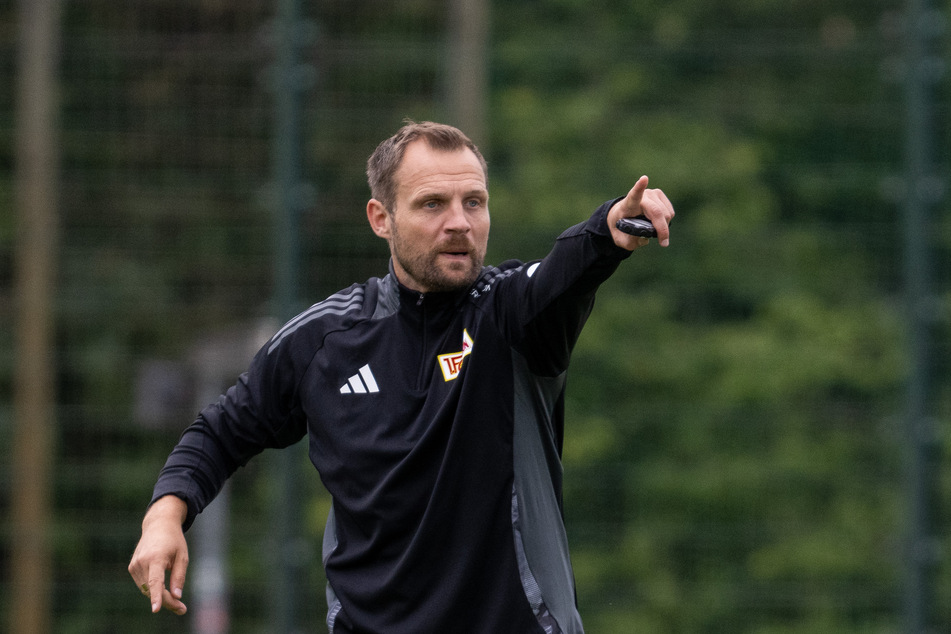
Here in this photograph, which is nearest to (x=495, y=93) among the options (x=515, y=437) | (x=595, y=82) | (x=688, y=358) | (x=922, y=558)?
(x=595, y=82)

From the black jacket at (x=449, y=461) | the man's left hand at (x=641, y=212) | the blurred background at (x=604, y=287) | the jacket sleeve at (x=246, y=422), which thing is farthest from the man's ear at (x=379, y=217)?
the blurred background at (x=604, y=287)

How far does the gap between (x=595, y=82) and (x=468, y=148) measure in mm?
2870

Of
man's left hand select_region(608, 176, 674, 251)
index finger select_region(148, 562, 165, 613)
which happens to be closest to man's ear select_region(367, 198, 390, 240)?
→ man's left hand select_region(608, 176, 674, 251)

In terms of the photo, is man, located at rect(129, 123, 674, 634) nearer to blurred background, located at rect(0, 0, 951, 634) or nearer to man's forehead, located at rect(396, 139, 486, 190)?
man's forehead, located at rect(396, 139, 486, 190)

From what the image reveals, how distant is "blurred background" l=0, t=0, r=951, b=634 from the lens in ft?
18.4

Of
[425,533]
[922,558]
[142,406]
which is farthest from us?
[142,406]

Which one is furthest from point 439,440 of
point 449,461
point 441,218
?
point 441,218

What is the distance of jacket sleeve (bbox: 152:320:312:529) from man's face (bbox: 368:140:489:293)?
1.30 ft

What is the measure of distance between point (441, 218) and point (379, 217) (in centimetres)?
31

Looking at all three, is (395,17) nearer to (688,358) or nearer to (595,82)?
(595,82)

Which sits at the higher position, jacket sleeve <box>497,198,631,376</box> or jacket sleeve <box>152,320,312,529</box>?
jacket sleeve <box>497,198,631,376</box>

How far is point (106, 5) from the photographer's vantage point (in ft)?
19.5

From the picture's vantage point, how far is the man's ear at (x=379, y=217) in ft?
10.3

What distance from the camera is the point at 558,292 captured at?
104 inches
